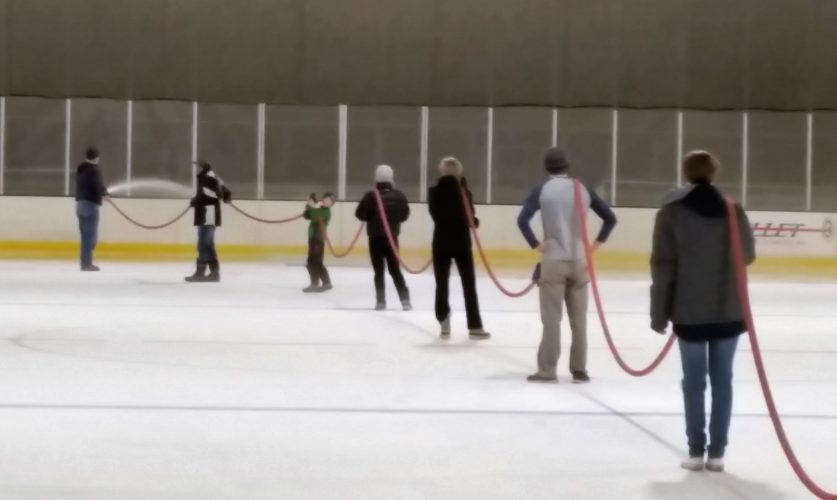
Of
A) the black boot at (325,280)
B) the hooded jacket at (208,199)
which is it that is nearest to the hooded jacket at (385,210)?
the black boot at (325,280)

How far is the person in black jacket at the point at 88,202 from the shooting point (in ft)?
72.7

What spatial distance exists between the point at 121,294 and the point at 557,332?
345 inches

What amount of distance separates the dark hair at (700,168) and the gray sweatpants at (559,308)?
3.07 metres

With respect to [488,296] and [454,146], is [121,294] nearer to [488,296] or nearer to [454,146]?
[488,296]

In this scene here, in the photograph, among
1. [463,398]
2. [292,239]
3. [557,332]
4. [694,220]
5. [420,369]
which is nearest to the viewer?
[694,220]

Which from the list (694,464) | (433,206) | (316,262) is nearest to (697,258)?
(694,464)

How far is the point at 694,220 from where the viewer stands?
281 inches

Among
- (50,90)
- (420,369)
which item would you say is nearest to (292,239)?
(50,90)

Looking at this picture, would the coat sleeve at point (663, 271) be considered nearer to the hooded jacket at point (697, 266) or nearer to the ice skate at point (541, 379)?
the hooded jacket at point (697, 266)

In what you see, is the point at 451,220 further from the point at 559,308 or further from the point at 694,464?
the point at 694,464

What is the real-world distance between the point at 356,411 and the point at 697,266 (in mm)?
2505

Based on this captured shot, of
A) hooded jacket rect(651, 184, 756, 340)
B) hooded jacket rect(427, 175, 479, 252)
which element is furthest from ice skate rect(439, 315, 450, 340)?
hooded jacket rect(651, 184, 756, 340)

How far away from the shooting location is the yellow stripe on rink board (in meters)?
25.6

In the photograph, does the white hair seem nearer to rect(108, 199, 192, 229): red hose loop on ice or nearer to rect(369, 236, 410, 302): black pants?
rect(369, 236, 410, 302): black pants
